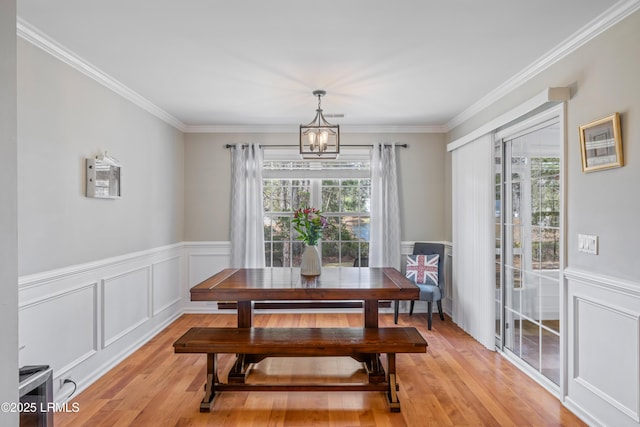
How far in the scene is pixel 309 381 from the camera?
314 centimetres

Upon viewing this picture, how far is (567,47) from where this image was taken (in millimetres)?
2689

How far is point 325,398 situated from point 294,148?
331 cm

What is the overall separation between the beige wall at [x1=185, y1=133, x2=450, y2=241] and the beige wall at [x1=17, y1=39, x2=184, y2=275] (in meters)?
0.92

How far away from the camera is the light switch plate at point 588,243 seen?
246 cm

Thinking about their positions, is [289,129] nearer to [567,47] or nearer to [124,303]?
[124,303]

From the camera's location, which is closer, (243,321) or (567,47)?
(567,47)

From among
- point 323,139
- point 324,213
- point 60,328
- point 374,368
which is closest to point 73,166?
point 60,328

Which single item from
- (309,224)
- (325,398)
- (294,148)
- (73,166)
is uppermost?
(294,148)

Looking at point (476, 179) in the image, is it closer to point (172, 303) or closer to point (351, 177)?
point (351, 177)

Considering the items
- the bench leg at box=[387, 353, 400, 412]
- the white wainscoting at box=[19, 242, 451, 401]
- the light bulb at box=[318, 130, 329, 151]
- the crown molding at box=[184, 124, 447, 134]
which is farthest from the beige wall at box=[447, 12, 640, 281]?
the white wainscoting at box=[19, 242, 451, 401]

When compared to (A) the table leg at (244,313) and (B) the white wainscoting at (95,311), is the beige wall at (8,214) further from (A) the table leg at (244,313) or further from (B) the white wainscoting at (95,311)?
(A) the table leg at (244,313)

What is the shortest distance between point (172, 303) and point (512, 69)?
442 centimetres

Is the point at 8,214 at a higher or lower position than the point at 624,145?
lower

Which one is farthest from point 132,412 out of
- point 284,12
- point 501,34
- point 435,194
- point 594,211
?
point 435,194
